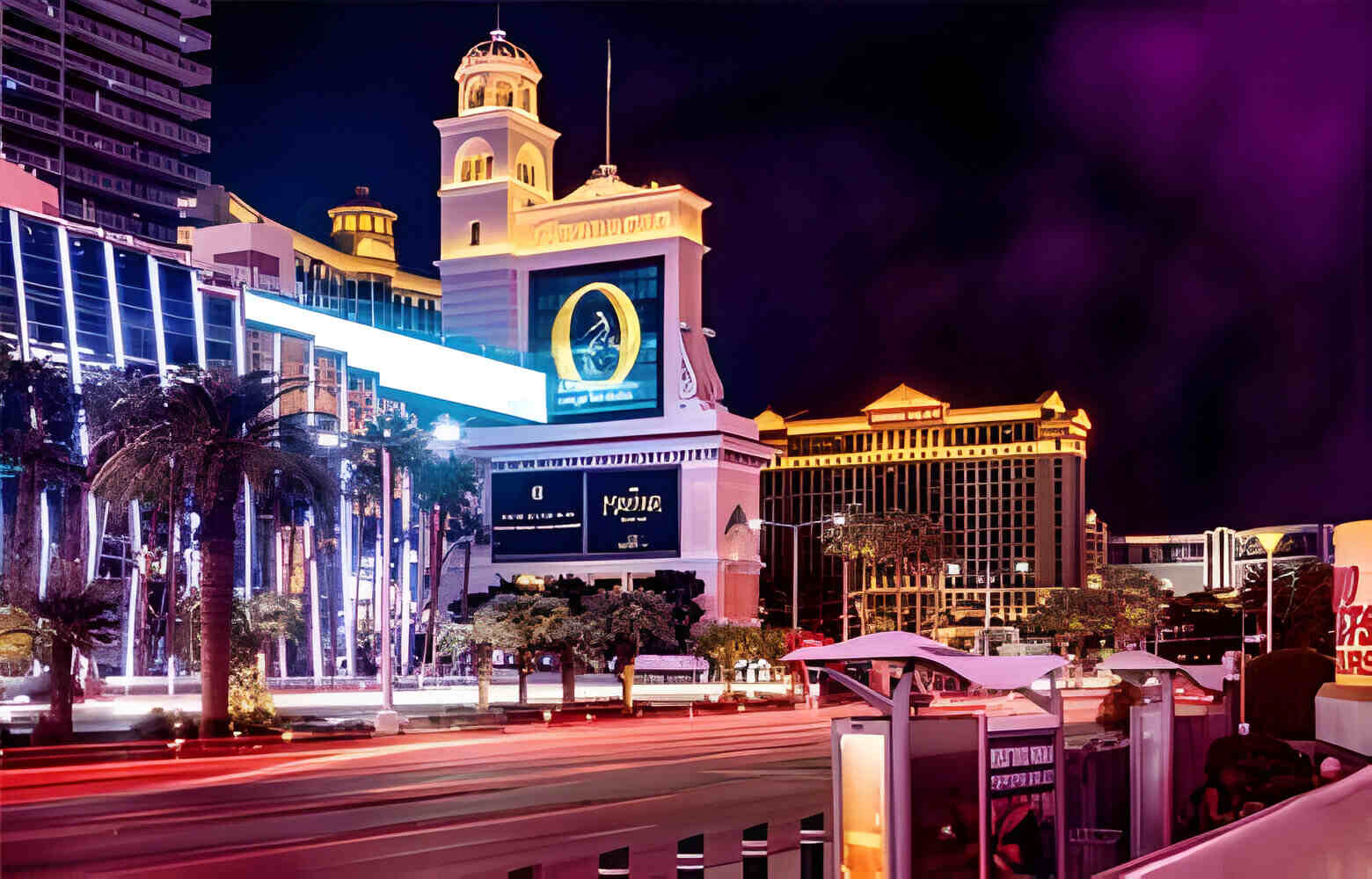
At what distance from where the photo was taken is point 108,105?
350ft

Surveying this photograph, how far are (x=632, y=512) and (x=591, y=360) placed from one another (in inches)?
493

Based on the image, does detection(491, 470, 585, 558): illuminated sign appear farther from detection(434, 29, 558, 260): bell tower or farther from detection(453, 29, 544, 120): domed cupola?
detection(453, 29, 544, 120): domed cupola

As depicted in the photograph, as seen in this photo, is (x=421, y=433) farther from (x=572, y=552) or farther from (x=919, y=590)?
(x=919, y=590)

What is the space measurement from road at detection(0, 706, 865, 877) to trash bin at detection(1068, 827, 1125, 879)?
10.7 ft

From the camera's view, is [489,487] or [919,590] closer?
[489,487]

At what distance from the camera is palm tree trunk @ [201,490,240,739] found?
33.8 metres

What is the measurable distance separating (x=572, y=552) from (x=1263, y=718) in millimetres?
87204

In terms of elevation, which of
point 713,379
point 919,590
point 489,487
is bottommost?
point 919,590

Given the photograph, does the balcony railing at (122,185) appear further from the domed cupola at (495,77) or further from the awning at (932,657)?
the awning at (932,657)

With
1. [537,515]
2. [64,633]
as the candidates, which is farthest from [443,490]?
[64,633]

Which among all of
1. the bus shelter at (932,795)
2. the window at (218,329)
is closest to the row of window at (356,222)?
the window at (218,329)

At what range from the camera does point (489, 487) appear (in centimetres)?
12006

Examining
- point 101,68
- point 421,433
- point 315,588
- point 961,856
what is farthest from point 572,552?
point 961,856

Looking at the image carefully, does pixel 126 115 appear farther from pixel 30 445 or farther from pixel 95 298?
pixel 30 445
